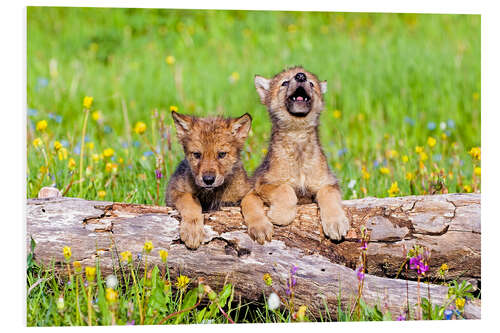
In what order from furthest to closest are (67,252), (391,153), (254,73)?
(254,73)
(391,153)
(67,252)

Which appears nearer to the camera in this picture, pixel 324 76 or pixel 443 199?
pixel 443 199

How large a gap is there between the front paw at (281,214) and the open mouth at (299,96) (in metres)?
0.86

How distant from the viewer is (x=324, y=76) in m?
7.92

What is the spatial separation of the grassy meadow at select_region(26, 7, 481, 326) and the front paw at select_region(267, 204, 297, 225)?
1.42m

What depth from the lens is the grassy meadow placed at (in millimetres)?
6352


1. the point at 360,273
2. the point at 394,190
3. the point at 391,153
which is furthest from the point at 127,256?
the point at 391,153

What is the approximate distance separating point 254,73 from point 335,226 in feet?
11.6

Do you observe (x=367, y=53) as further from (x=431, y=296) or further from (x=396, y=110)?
(x=431, y=296)

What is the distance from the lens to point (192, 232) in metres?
4.63

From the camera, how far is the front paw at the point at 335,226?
4.68 metres

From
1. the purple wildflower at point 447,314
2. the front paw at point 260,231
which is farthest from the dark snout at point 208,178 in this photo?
the purple wildflower at point 447,314

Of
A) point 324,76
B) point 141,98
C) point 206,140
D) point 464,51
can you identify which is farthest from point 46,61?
point 464,51

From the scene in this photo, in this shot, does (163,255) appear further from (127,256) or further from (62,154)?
(62,154)
